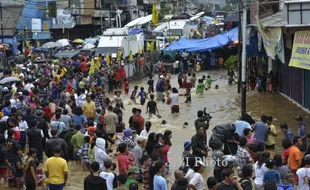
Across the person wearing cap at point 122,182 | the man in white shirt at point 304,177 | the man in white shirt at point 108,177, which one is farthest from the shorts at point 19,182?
the man in white shirt at point 304,177

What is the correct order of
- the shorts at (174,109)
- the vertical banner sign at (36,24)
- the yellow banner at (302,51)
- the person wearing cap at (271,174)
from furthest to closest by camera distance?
the vertical banner sign at (36,24)
the shorts at (174,109)
the yellow banner at (302,51)
the person wearing cap at (271,174)

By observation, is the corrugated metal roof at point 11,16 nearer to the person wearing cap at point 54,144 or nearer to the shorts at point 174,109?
the shorts at point 174,109

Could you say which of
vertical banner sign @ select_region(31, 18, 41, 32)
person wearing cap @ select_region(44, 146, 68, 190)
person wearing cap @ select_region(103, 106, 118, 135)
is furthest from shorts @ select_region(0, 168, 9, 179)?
vertical banner sign @ select_region(31, 18, 41, 32)

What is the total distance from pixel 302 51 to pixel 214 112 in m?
5.55

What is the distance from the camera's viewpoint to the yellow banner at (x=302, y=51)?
1805 cm

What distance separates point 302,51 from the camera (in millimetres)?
18516

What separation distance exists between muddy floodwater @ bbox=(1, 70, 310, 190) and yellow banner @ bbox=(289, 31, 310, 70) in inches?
82.9

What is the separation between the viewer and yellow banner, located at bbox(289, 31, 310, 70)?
18047mm

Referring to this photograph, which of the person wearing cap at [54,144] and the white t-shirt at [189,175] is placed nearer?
the white t-shirt at [189,175]

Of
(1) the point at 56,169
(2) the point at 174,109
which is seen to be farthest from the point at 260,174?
(2) the point at 174,109

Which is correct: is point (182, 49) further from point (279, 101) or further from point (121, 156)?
point (121, 156)

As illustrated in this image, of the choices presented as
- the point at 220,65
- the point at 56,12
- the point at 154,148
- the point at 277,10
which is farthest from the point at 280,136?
the point at 56,12

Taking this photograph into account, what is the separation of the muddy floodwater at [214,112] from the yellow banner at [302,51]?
6.91 feet

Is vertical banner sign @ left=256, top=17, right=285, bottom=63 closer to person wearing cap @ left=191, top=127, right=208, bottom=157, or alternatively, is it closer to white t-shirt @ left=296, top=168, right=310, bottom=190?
person wearing cap @ left=191, top=127, right=208, bottom=157
